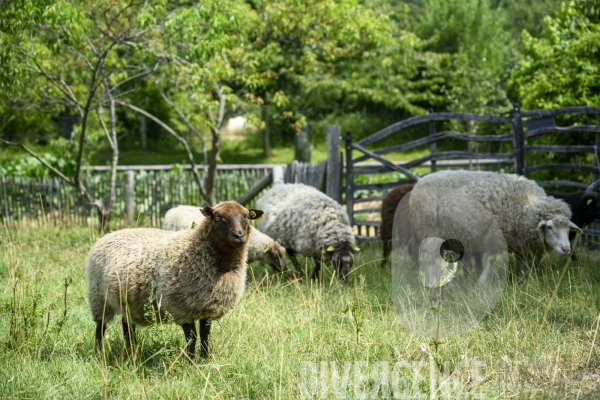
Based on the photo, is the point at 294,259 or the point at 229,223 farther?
the point at 294,259

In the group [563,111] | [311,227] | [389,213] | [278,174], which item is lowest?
[311,227]

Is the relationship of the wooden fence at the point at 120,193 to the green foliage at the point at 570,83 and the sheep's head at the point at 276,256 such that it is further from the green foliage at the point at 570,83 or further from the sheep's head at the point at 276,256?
the green foliage at the point at 570,83

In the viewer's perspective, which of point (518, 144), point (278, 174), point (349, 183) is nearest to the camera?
point (518, 144)

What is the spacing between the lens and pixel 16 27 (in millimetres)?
6793

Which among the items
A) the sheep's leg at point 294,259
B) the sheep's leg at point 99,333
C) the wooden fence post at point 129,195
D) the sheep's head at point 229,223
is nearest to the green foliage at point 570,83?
the sheep's leg at point 294,259

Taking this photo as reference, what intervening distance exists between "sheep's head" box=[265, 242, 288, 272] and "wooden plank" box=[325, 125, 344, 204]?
103 inches

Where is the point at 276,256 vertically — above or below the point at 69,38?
below

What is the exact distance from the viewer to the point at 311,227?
7.01 metres

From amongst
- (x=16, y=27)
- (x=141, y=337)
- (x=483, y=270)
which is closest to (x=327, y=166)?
(x=483, y=270)

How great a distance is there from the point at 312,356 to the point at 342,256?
2.95 meters

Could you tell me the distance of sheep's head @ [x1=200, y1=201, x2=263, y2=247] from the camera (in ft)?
13.4

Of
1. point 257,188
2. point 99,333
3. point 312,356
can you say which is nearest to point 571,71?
point 257,188

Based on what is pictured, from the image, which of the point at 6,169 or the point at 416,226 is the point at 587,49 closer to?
the point at 416,226

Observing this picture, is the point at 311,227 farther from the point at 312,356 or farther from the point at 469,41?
the point at 469,41
